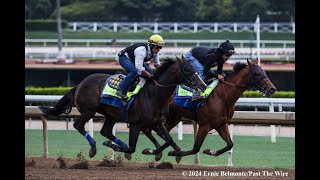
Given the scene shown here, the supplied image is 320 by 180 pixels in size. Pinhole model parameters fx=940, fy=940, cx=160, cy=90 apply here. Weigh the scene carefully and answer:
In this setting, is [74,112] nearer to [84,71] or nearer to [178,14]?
[84,71]

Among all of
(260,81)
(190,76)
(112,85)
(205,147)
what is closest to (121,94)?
(112,85)

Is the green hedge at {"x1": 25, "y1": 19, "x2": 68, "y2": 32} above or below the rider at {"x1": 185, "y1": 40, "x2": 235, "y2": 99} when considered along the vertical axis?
above

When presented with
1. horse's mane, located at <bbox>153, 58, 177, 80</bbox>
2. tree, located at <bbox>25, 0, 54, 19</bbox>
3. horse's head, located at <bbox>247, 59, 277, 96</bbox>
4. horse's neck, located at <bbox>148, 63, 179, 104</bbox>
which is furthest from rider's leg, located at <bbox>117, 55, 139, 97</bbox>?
tree, located at <bbox>25, 0, 54, 19</bbox>

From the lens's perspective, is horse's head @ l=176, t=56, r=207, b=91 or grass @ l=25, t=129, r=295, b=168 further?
grass @ l=25, t=129, r=295, b=168

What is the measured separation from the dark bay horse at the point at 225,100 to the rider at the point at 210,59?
0.61ft

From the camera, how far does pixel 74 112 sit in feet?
48.4

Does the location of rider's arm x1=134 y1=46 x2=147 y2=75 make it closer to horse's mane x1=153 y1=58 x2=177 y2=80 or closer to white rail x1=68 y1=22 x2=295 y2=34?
horse's mane x1=153 y1=58 x2=177 y2=80

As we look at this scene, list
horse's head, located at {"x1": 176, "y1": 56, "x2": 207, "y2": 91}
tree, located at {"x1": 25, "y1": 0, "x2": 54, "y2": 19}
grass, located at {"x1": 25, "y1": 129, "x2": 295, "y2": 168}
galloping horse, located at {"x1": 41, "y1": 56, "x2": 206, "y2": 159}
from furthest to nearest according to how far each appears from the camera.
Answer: tree, located at {"x1": 25, "y1": 0, "x2": 54, "y2": 19} < grass, located at {"x1": 25, "y1": 129, "x2": 295, "y2": 168} < galloping horse, located at {"x1": 41, "y1": 56, "x2": 206, "y2": 159} < horse's head, located at {"x1": 176, "y1": 56, "x2": 207, "y2": 91}

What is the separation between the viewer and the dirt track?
1078cm

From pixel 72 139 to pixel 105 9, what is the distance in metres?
35.8

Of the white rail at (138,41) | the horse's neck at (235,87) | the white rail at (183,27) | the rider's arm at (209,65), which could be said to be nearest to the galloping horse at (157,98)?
the rider's arm at (209,65)

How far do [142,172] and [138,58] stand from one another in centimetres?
151

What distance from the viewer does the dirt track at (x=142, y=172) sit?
35.4 feet

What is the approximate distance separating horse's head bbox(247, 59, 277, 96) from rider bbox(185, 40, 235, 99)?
40 centimetres
